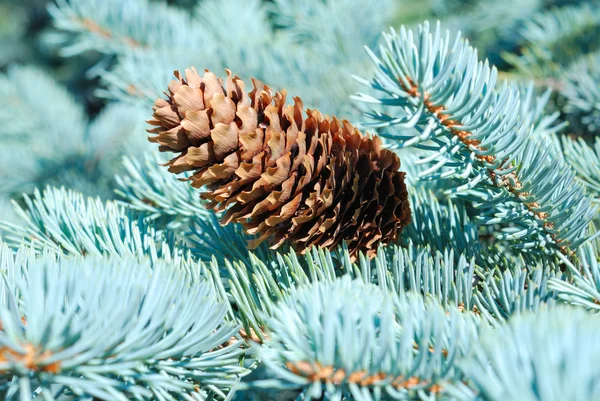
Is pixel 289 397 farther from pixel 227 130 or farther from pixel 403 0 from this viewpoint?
pixel 403 0

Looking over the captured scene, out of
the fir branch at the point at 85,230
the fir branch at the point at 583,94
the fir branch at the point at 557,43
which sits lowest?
the fir branch at the point at 85,230

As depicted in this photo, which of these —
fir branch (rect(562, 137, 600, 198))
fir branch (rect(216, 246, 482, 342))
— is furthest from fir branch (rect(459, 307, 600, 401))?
fir branch (rect(562, 137, 600, 198))

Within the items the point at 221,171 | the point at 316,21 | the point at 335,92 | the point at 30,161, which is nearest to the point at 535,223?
the point at 221,171

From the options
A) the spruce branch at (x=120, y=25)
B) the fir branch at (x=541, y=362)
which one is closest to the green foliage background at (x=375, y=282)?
the fir branch at (x=541, y=362)

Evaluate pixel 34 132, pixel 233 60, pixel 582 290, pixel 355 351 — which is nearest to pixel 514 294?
pixel 582 290

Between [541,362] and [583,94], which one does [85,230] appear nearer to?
[541,362]

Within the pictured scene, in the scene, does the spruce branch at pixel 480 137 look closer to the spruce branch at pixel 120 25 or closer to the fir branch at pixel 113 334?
the fir branch at pixel 113 334
